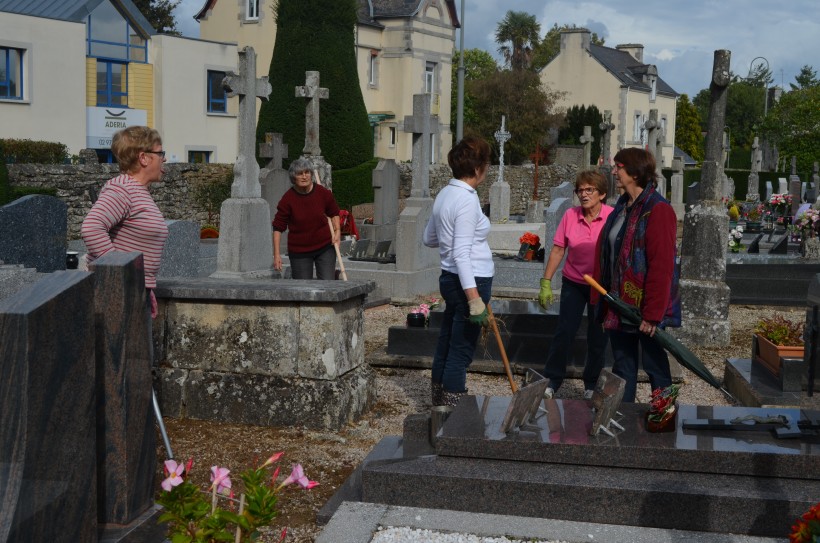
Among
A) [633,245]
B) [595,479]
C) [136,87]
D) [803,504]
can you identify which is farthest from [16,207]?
[136,87]

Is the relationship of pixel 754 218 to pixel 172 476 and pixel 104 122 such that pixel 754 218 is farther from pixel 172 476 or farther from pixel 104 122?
pixel 172 476

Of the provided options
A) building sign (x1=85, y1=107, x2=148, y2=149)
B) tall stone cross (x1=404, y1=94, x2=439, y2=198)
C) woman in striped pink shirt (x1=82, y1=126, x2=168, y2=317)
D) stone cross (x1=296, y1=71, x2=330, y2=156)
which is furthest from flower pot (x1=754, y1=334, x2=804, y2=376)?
building sign (x1=85, y1=107, x2=148, y2=149)

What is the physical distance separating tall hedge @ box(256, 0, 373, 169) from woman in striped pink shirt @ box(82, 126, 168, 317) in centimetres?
2439

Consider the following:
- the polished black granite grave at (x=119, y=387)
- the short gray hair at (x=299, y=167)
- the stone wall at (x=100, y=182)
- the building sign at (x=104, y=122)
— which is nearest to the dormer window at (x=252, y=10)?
the building sign at (x=104, y=122)

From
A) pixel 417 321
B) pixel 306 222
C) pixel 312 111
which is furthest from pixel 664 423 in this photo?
pixel 312 111

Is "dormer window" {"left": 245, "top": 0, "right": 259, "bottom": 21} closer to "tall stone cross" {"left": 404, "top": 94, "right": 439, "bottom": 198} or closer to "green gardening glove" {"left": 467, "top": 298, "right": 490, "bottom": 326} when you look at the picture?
"tall stone cross" {"left": 404, "top": 94, "right": 439, "bottom": 198}

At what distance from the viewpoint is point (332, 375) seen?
20.3ft

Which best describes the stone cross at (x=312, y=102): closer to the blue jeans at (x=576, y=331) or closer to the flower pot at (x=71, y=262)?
the flower pot at (x=71, y=262)

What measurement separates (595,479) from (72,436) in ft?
7.90

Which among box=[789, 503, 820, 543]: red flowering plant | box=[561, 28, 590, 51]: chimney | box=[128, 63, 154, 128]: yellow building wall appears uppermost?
box=[561, 28, 590, 51]: chimney

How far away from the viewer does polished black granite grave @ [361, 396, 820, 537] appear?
418 cm

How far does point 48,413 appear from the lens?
8.66ft

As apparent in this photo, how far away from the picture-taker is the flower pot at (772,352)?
6.93m

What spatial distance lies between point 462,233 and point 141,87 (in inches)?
1160
